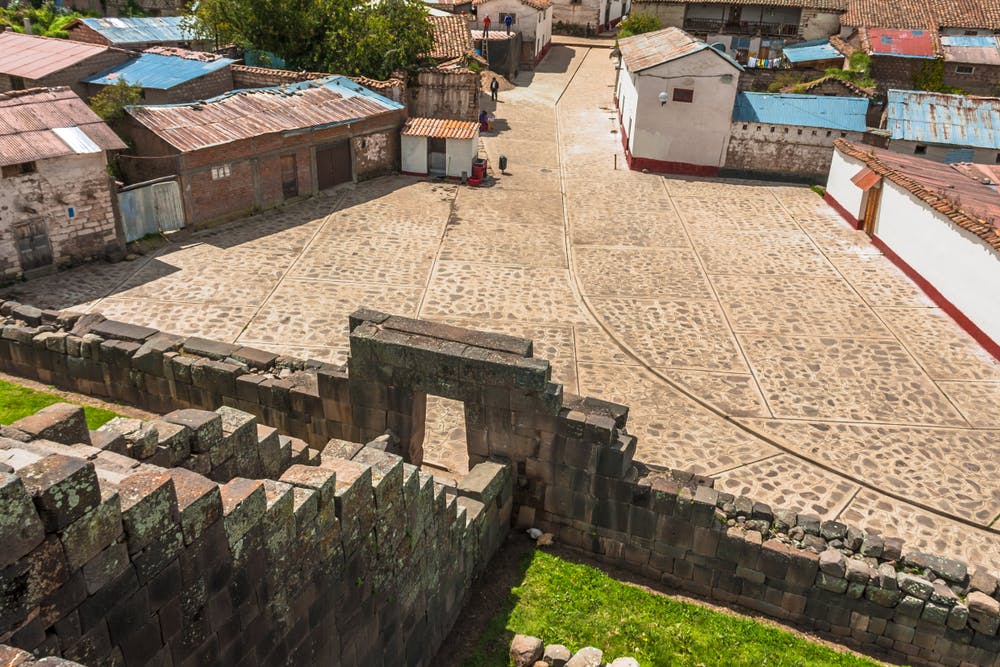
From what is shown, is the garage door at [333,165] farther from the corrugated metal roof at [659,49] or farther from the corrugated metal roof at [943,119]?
the corrugated metal roof at [943,119]

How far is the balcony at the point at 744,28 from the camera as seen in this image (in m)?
47.2

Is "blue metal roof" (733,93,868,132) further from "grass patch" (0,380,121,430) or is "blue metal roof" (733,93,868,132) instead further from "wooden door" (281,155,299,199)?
"grass patch" (0,380,121,430)

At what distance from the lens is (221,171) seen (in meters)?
23.3

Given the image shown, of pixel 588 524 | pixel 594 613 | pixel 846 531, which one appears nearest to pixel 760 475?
pixel 846 531

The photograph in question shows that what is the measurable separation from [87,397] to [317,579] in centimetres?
970

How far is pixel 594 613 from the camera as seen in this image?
1045cm

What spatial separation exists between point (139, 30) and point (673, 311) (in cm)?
3167

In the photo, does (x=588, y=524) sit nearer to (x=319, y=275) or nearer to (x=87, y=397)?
(x=87, y=397)

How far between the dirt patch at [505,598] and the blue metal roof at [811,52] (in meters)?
40.0

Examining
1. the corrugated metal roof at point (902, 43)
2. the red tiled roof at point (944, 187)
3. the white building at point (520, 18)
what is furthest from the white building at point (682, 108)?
the white building at point (520, 18)

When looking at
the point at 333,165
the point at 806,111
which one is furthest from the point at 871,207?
the point at 333,165

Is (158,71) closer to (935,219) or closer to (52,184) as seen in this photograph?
(52,184)

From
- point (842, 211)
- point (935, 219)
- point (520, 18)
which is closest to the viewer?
point (935, 219)

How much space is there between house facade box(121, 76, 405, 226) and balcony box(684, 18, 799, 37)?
2686cm
